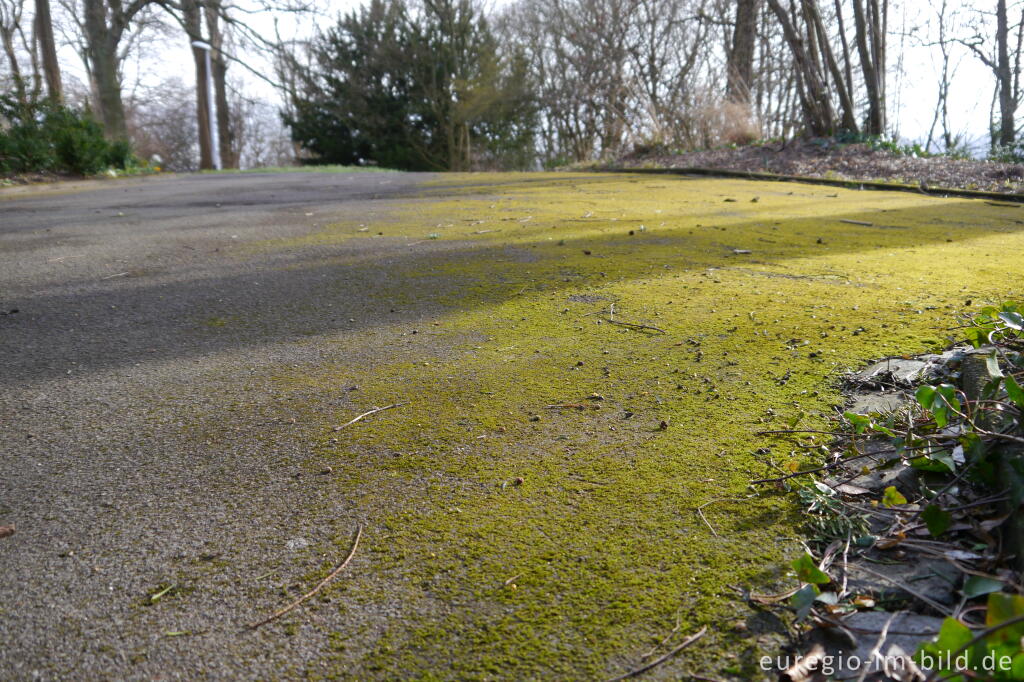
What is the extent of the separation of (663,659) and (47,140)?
13029 millimetres

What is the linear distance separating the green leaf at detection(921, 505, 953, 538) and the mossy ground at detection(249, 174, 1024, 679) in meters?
0.25

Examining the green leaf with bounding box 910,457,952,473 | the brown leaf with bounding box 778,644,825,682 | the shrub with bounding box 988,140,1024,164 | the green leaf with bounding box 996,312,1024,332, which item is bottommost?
the brown leaf with bounding box 778,644,825,682

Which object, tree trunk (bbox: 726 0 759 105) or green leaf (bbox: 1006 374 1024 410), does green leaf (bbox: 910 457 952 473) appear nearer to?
green leaf (bbox: 1006 374 1024 410)

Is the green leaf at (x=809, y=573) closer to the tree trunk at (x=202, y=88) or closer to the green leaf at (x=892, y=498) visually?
the green leaf at (x=892, y=498)

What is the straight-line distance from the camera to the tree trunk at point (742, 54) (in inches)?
520

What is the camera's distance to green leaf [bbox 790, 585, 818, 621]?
1161mm

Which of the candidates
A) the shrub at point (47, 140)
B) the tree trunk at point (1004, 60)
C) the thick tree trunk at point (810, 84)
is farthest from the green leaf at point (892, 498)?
the tree trunk at point (1004, 60)

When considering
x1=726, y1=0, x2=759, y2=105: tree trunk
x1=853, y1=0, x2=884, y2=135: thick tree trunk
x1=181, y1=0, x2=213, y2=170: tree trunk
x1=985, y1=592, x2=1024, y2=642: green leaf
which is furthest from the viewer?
x1=181, y1=0, x2=213, y2=170: tree trunk

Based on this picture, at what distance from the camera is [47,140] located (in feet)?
36.1

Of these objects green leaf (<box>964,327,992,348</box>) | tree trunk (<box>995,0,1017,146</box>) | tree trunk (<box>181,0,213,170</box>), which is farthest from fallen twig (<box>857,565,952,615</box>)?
tree trunk (<box>995,0,1017,146</box>)

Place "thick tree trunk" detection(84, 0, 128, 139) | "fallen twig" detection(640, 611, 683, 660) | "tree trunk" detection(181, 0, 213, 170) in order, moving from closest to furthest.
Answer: "fallen twig" detection(640, 611, 683, 660) → "thick tree trunk" detection(84, 0, 128, 139) → "tree trunk" detection(181, 0, 213, 170)

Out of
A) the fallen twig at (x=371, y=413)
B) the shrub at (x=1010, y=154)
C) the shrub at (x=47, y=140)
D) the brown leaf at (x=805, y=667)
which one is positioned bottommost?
the brown leaf at (x=805, y=667)

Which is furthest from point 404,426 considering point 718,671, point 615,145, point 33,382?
point 615,145

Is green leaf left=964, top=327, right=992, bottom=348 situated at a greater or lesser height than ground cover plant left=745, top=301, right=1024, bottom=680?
greater
